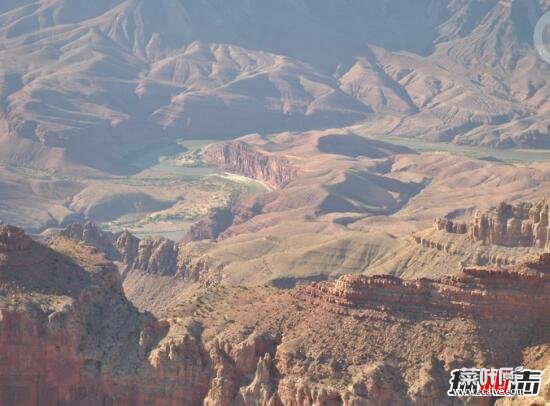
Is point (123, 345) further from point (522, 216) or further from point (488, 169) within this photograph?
point (488, 169)

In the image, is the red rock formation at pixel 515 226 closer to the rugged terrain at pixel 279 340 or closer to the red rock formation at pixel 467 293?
the rugged terrain at pixel 279 340

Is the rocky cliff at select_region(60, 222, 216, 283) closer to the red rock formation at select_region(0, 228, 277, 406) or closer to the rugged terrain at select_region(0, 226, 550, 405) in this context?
the red rock formation at select_region(0, 228, 277, 406)

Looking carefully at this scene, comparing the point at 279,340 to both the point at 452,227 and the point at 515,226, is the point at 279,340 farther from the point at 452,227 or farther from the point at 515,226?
the point at 452,227

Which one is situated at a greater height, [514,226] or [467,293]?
[514,226]

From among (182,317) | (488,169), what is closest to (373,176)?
(488,169)

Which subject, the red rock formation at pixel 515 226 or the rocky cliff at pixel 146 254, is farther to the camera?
the rocky cliff at pixel 146 254

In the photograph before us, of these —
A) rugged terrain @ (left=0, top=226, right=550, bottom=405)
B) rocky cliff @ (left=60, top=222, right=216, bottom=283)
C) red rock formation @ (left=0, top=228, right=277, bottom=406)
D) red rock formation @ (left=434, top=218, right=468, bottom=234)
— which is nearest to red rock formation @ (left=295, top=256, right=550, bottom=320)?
rugged terrain @ (left=0, top=226, right=550, bottom=405)

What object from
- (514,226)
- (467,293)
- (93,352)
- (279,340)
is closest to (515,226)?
(514,226)

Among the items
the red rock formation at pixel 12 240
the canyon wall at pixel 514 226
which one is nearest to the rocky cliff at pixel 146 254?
the canyon wall at pixel 514 226
